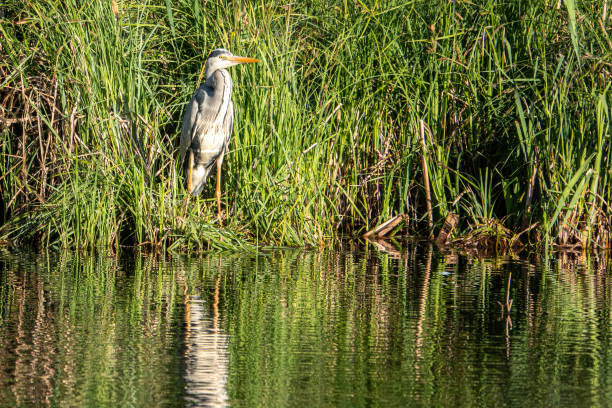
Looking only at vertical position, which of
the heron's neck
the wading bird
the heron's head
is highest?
the heron's head

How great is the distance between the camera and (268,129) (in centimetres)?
695

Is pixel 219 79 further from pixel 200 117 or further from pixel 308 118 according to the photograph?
pixel 308 118

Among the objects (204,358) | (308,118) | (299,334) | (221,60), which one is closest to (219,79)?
(221,60)

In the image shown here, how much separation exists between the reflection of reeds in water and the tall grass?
2328 mm

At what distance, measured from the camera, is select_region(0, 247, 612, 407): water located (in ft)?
9.86

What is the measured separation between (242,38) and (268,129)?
0.80 m

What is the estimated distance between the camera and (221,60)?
265 inches

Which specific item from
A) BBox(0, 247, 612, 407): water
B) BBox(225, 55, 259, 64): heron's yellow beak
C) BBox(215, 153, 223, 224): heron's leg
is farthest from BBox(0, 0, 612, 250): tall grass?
BBox(0, 247, 612, 407): water

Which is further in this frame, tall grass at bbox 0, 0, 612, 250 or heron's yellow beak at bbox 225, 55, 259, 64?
heron's yellow beak at bbox 225, 55, 259, 64

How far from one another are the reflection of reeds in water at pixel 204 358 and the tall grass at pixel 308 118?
7.64ft

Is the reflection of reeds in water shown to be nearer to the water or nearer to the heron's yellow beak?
the water

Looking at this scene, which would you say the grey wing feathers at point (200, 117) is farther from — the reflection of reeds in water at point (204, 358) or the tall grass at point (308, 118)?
the reflection of reeds in water at point (204, 358)

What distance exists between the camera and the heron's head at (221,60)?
263 inches

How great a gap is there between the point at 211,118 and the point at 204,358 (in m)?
3.62
